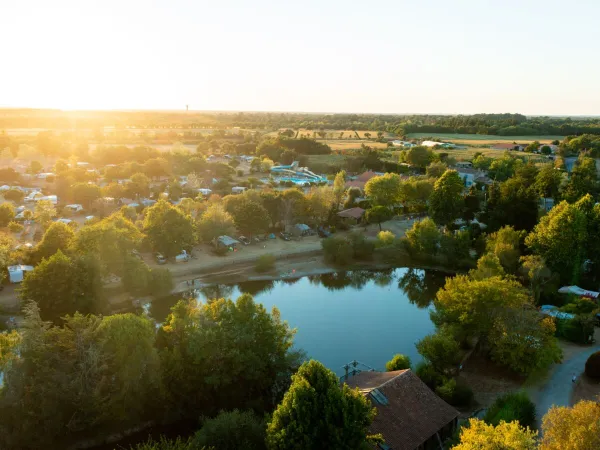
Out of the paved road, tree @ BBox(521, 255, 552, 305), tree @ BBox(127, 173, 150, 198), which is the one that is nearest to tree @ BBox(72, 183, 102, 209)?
tree @ BBox(127, 173, 150, 198)

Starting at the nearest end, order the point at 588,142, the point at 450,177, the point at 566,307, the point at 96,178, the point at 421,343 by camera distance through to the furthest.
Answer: the point at 421,343 → the point at 566,307 → the point at 450,177 → the point at 96,178 → the point at 588,142

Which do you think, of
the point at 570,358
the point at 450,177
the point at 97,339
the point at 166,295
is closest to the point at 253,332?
the point at 97,339

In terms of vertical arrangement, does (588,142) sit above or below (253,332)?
above

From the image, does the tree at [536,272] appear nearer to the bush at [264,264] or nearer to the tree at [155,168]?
the bush at [264,264]

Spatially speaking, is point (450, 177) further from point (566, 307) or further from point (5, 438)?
point (5, 438)

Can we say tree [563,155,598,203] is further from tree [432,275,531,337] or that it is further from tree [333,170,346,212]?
tree [432,275,531,337]
